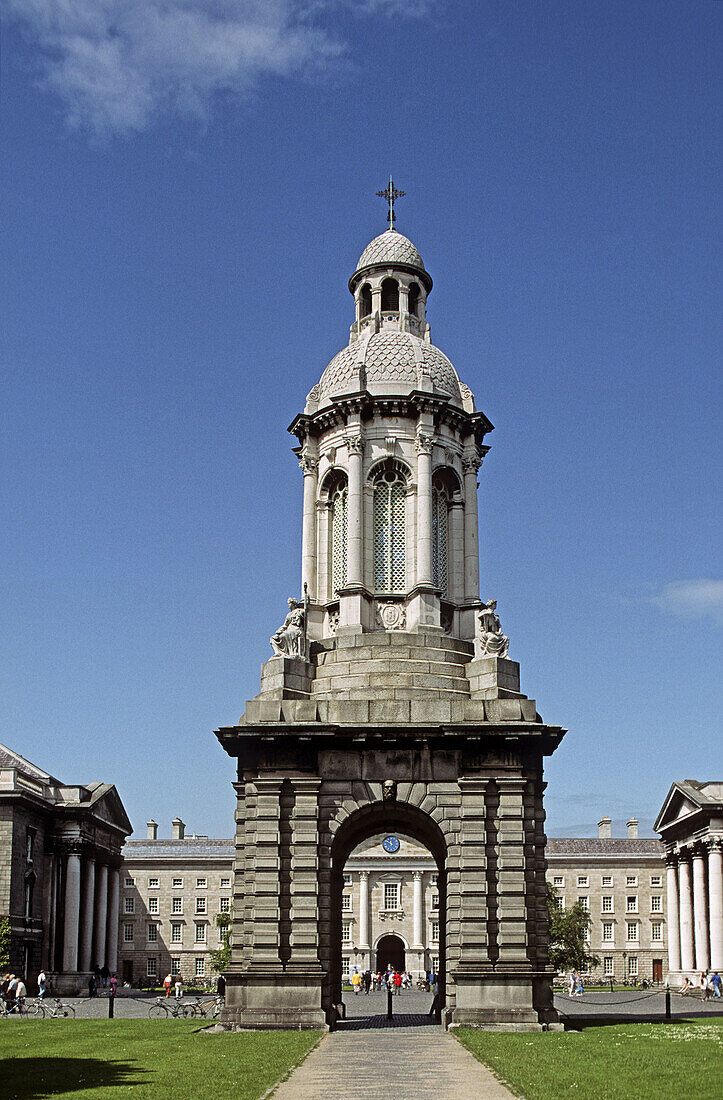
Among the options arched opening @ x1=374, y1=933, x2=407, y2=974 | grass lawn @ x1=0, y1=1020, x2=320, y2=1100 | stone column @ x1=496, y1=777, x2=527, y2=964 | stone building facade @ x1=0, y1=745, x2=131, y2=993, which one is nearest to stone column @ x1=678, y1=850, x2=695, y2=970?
arched opening @ x1=374, y1=933, x2=407, y2=974

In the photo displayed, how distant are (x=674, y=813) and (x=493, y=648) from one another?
212ft

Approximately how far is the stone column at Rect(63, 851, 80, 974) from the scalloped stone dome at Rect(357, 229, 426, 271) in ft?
188

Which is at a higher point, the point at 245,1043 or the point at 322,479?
the point at 322,479

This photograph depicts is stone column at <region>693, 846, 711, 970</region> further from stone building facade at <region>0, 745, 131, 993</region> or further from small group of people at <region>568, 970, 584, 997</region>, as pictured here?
stone building facade at <region>0, 745, 131, 993</region>

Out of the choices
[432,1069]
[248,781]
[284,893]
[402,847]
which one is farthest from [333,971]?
[402,847]

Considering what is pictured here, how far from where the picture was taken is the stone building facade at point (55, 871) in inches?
3118

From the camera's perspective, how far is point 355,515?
4122cm

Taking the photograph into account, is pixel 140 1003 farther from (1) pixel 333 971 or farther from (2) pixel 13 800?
(1) pixel 333 971

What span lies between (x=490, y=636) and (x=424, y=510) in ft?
17.9

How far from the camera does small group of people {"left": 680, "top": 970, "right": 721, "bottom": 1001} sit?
7294 cm

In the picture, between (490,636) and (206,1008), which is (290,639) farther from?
(206,1008)

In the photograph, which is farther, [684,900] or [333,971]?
[684,900]

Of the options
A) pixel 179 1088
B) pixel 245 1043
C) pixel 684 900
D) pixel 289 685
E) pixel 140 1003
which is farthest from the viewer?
pixel 684 900

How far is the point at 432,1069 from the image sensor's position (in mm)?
24250
